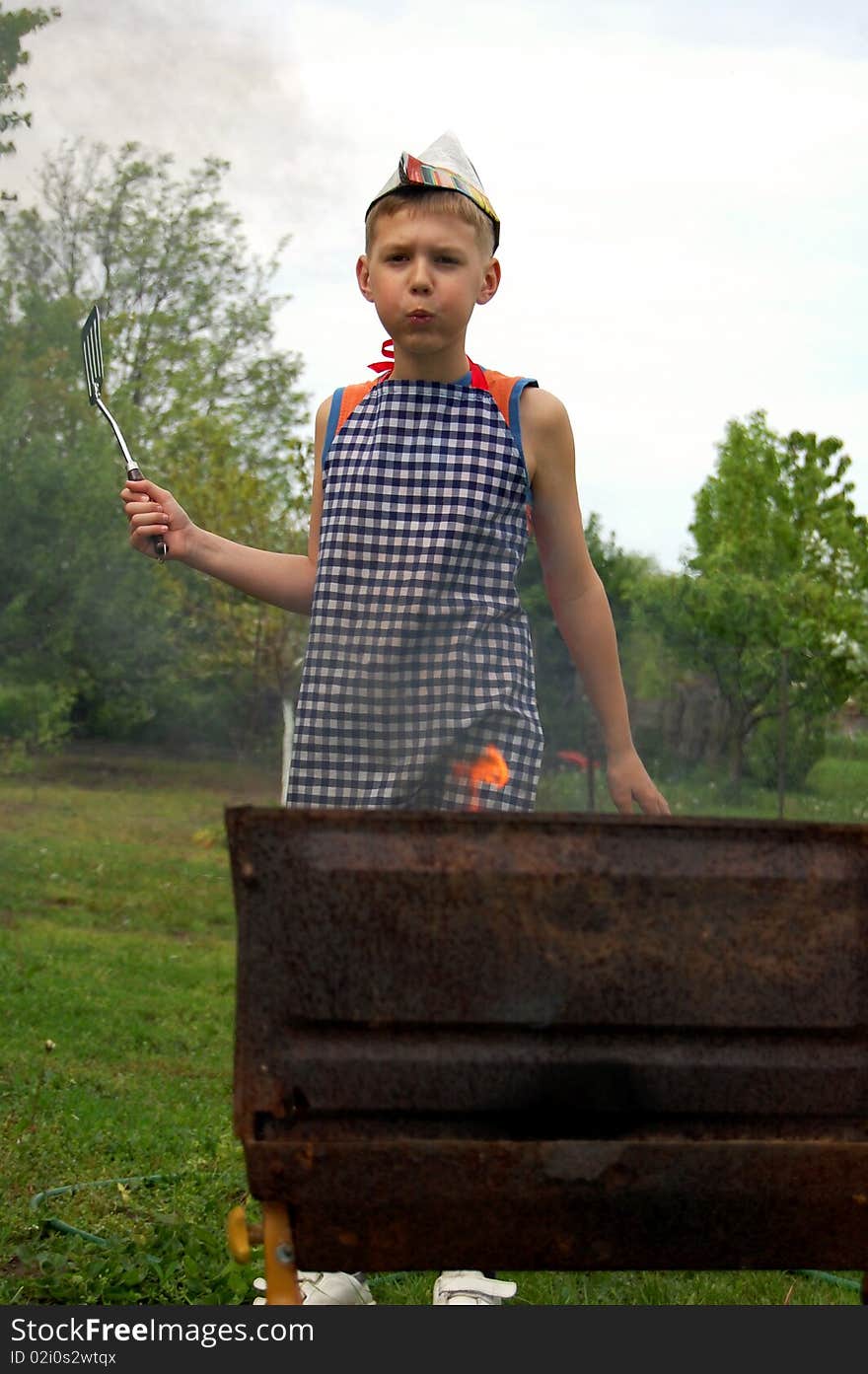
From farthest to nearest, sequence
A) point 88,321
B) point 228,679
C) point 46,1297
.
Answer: point 228,679 < point 46,1297 < point 88,321

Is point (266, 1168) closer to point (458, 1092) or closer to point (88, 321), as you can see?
point (458, 1092)

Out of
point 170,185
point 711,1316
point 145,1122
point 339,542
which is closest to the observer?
point 711,1316

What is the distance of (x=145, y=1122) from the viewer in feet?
15.4

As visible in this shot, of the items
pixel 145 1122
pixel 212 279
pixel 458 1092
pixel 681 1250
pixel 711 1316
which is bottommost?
pixel 145 1122

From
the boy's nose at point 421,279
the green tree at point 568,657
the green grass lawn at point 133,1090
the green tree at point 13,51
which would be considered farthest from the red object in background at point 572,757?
the boy's nose at point 421,279

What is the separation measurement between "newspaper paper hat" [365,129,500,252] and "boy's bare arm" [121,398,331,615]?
0.36 metres

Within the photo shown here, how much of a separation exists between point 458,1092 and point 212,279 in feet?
77.7

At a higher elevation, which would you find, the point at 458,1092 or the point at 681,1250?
the point at 458,1092

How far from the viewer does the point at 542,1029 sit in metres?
1.59

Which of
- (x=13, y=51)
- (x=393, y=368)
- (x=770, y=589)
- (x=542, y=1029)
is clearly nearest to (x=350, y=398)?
(x=393, y=368)

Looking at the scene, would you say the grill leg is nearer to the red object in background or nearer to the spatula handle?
the spatula handle

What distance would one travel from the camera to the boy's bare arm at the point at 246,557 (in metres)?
2.38

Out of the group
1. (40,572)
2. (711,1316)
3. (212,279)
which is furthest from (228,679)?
(711,1316)

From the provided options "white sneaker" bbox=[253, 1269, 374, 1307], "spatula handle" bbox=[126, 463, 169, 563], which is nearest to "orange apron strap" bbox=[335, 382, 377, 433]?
"spatula handle" bbox=[126, 463, 169, 563]
